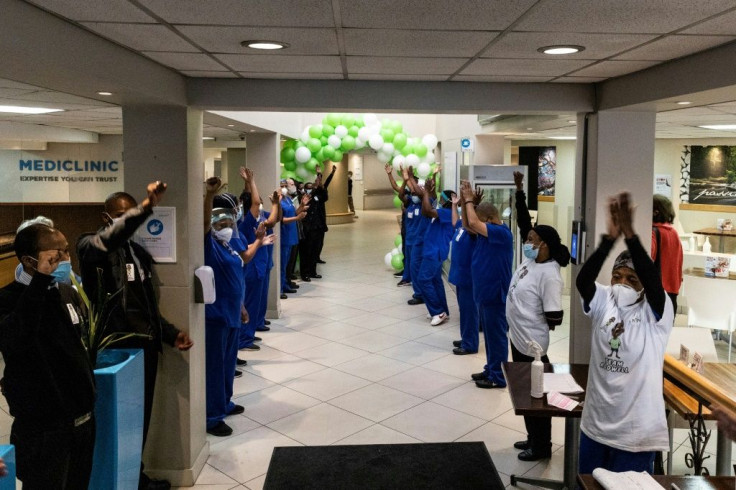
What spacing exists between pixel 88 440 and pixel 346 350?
160 inches

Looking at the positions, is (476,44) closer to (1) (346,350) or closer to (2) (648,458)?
(2) (648,458)

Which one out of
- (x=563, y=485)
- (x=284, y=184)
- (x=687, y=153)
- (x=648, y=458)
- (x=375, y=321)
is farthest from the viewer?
(x=687, y=153)

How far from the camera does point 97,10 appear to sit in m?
2.27

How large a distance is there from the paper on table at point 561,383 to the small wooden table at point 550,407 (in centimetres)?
5

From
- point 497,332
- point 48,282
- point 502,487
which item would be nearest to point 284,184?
point 497,332

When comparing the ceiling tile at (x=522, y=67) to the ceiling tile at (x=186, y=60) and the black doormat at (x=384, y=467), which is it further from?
the black doormat at (x=384, y=467)

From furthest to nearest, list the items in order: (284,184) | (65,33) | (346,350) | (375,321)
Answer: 1. (284,184)
2. (375,321)
3. (346,350)
4. (65,33)

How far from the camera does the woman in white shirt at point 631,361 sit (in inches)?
109

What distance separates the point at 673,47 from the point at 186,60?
7.70 ft

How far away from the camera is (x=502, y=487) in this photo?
12.8 ft

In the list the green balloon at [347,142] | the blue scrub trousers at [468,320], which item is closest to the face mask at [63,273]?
the blue scrub trousers at [468,320]

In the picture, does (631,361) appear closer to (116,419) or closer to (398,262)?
(116,419)

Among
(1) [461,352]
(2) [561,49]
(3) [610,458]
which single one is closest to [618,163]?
(2) [561,49]

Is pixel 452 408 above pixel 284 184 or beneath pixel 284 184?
beneath
